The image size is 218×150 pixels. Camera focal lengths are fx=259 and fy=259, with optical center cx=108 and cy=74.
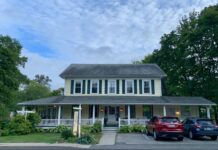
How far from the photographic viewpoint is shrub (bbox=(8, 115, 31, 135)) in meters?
23.0

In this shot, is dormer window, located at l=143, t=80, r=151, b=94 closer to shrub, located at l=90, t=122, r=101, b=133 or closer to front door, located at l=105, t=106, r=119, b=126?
front door, located at l=105, t=106, r=119, b=126

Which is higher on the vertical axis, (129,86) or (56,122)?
(129,86)

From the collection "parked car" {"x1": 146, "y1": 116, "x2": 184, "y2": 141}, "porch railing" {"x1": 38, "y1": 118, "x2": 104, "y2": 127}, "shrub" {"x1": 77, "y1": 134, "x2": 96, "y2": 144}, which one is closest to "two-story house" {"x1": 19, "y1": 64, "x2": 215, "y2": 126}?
"porch railing" {"x1": 38, "y1": 118, "x2": 104, "y2": 127}

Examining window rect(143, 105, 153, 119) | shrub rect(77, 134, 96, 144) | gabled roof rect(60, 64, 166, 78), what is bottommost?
shrub rect(77, 134, 96, 144)

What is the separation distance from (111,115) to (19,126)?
9.91 m

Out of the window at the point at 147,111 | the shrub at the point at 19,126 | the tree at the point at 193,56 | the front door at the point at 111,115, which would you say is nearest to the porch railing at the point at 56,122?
the front door at the point at 111,115

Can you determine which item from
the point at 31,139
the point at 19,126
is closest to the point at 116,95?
the point at 19,126

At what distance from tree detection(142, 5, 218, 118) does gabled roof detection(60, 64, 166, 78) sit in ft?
27.6

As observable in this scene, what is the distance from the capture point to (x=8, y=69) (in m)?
36.2

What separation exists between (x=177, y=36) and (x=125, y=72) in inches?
634

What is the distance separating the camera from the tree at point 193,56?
35.2 m

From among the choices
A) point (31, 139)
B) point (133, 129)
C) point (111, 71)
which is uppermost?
point (111, 71)

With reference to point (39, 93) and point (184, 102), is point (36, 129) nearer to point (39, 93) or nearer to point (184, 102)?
point (184, 102)

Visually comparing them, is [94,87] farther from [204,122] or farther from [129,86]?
[204,122]
